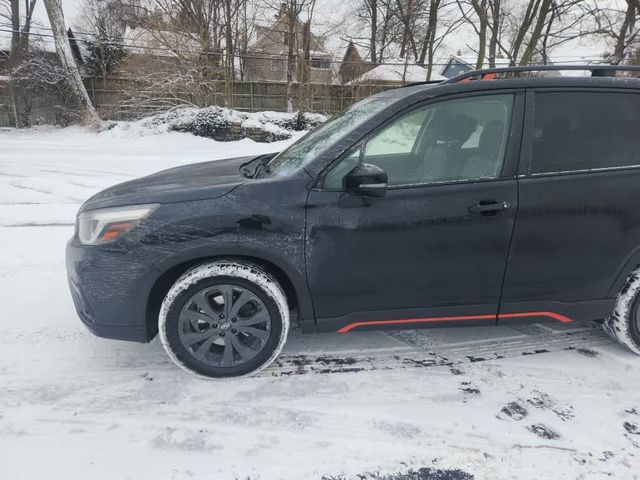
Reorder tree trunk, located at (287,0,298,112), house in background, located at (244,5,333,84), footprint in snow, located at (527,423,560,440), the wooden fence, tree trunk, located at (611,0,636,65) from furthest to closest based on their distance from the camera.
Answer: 1. tree trunk, located at (611,0,636,65)
2. house in background, located at (244,5,333,84)
3. tree trunk, located at (287,0,298,112)
4. the wooden fence
5. footprint in snow, located at (527,423,560,440)

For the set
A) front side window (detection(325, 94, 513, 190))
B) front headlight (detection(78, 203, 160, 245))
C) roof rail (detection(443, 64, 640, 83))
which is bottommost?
front headlight (detection(78, 203, 160, 245))

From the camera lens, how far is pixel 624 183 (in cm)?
288

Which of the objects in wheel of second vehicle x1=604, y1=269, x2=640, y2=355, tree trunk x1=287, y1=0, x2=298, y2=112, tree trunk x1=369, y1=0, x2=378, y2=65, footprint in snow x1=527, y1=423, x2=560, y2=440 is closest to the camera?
footprint in snow x1=527, y1=423, x2=560, y2=440

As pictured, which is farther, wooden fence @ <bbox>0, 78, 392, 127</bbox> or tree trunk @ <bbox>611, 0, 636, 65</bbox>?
tree trunk @ <bbox>611, 0, 636, 65</bbox>

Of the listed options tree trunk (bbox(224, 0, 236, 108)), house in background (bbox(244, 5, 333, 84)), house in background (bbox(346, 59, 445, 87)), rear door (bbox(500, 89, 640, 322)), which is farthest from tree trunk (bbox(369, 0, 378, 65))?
rear door (bbox(500, 89, 640, 322))

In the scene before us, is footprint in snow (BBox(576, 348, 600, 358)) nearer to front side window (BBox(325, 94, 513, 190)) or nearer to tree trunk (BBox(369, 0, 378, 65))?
Answer: front side window (BBox(325, 94, 513, 190))

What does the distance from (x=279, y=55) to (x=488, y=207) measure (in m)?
21.9

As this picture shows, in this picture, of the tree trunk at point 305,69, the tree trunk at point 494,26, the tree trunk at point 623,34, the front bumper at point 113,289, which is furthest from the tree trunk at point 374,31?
the front bumper at point 113,289

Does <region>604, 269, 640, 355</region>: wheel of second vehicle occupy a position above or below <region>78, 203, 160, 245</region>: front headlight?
below

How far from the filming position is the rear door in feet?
9.30

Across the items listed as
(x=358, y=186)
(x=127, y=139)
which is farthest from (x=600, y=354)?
(x=127, y=139)

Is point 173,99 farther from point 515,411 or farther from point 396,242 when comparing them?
point 515,411

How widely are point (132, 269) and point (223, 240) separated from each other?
56 cm

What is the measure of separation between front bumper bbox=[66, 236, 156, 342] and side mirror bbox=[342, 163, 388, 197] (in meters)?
1.26
